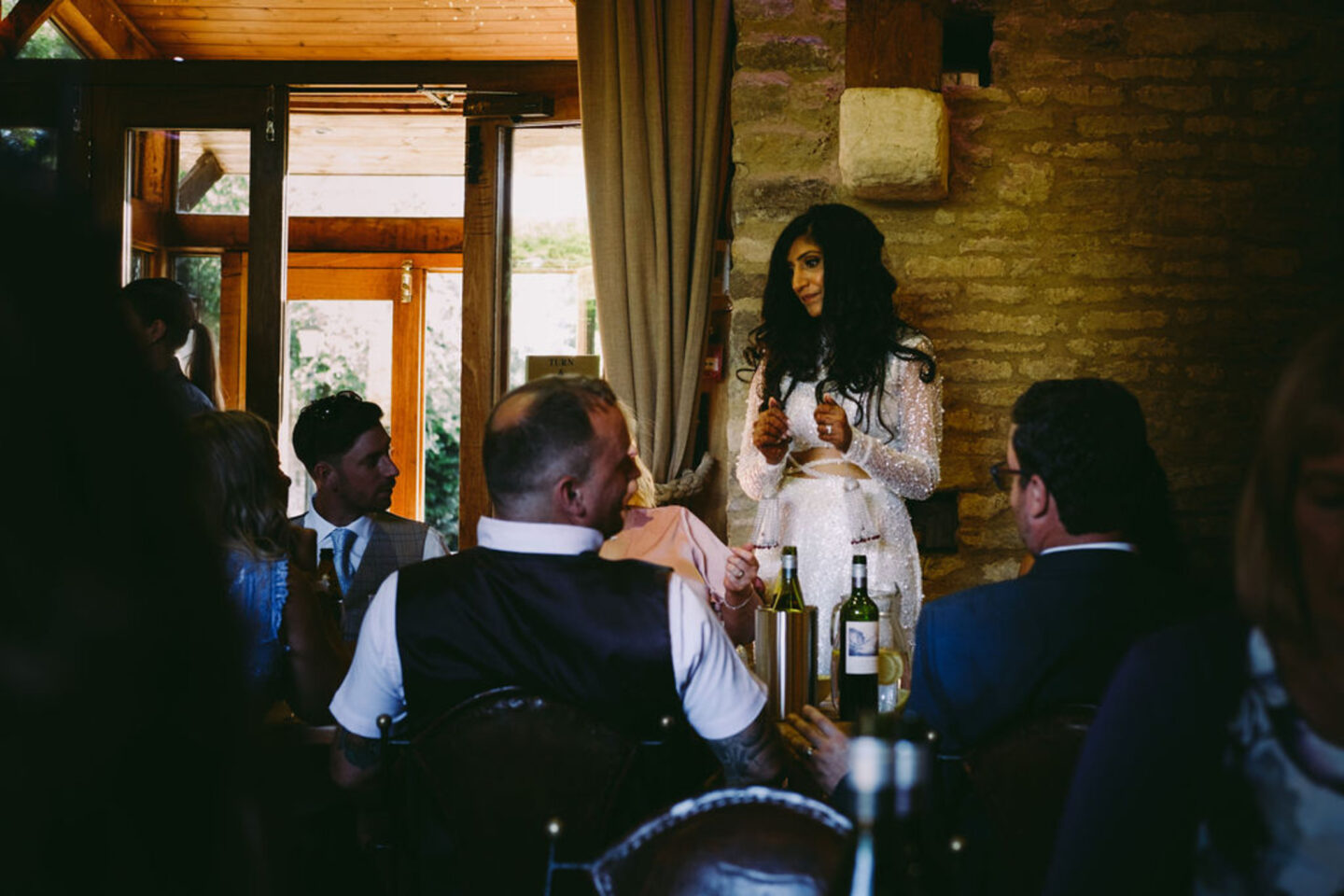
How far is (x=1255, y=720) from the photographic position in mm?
1086

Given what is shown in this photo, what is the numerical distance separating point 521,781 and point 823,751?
54 cm

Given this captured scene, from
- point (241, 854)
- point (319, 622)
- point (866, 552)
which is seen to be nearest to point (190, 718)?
point (241, 854)

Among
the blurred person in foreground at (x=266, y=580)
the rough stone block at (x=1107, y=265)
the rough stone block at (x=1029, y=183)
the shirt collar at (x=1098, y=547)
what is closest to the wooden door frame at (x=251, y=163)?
the blurred person in foreground at (x=266, y=580)

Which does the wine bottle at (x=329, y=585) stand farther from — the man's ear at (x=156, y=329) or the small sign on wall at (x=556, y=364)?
the small sign on wall at (x=556, y=364)

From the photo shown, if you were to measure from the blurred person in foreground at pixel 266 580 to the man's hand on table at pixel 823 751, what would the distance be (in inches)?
39.4

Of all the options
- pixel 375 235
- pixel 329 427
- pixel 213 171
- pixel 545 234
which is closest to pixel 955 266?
→ pixel 545 234

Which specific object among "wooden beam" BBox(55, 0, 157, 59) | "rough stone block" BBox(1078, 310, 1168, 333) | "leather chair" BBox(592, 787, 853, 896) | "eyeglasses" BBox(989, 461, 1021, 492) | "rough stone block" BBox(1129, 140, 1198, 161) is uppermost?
"wooden beam" BBox(55, 0, 157, 59)

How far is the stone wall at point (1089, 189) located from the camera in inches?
170

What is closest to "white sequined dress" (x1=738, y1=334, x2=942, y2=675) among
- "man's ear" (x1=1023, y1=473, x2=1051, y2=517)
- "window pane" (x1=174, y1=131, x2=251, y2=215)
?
"man's ear" (x1=1023, y1=473, x2=1051, y2=517)

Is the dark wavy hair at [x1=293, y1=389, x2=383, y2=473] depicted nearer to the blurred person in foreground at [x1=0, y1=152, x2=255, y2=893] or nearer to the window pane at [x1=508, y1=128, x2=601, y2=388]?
the window pane at [x1=508, y1=128, x2=601, y2=388]

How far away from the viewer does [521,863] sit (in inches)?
67.8

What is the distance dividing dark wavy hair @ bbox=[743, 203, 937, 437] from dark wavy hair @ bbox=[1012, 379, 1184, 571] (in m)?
1.57

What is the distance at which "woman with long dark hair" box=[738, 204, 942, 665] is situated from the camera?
362cm

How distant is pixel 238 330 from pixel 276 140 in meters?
0.91
